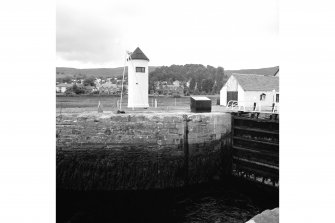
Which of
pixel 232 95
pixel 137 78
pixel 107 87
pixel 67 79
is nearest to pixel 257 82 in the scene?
pixel 232 95

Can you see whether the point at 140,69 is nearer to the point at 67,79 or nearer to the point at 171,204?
the point at 171,204

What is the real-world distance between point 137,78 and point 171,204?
5808 millimetres

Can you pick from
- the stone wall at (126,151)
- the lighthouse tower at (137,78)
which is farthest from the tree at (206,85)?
the stone wall at (126,151)

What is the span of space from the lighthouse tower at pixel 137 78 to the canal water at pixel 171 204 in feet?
15.1

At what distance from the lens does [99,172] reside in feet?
24.9

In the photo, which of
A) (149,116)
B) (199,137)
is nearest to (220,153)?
(199,137)

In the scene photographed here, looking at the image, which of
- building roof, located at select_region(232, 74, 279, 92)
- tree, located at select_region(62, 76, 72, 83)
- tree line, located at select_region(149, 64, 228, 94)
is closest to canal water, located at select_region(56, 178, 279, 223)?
building roof, located at select_region(232, 74, 279, 92)

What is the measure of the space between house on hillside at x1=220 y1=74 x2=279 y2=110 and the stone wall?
7.16 metres

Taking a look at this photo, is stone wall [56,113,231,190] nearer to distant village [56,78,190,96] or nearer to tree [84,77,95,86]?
distant village [56,78,190,96]

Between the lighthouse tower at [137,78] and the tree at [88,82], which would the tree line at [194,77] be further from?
the lighthouse tower at [137,78]
